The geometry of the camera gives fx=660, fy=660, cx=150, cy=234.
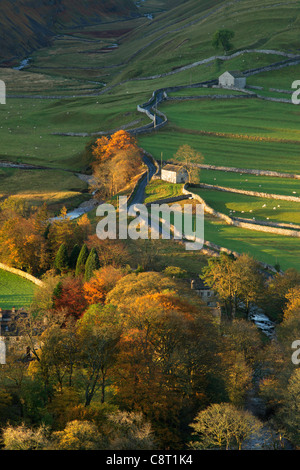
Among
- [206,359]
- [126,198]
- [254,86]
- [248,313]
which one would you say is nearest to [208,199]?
[126,198]

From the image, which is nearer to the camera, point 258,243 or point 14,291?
point 14,291

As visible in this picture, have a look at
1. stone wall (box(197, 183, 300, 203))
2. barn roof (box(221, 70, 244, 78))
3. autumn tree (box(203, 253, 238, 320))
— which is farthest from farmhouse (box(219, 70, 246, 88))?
autumn tree (box(203, 253, 238, 320))

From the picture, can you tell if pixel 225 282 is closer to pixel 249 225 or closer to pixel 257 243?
pixel 257 243

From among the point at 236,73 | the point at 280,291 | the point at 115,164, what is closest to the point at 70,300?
the point at 280,291

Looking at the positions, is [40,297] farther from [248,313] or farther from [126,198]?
[126,198]

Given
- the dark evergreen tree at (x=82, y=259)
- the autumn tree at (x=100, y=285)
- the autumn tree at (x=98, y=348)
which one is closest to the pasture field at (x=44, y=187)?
the dark evergreen tree at (x=82, y=259)

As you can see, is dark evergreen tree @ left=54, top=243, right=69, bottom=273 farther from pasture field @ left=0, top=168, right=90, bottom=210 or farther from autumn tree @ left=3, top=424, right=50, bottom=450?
autumn tree @ left=3, top=424, right=50, bottom=450
